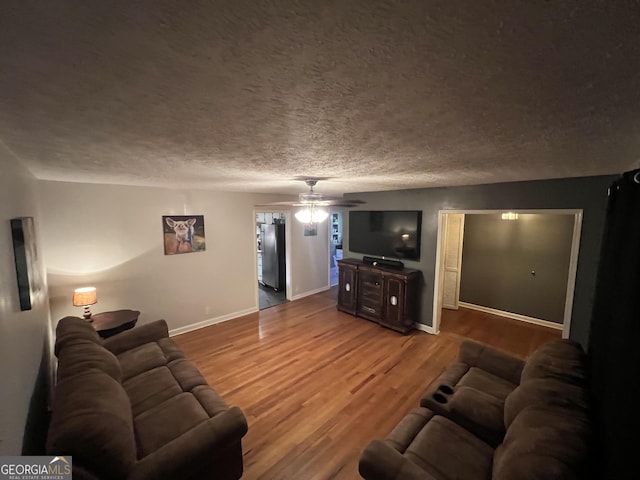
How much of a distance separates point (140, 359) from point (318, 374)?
1861 millimetres

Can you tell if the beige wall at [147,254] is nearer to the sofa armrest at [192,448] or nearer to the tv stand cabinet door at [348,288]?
the tv stand cabinet door at [348,288]

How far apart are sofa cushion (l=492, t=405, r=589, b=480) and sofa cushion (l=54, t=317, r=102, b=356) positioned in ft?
9.47

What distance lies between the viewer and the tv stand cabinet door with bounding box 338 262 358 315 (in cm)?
482

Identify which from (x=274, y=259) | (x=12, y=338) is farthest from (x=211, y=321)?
(x=12, y=338)

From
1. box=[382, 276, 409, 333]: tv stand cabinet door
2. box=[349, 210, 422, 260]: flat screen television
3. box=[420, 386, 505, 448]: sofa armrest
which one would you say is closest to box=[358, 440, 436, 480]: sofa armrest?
box=[420, 386, 505, 448]: sofa armrest

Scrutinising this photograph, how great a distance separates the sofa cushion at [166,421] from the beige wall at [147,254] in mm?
2254

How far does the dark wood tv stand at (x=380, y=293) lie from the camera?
4184 mm

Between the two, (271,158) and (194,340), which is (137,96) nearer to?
(271,158)

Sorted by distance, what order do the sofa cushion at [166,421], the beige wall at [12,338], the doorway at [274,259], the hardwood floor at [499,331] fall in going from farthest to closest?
the doorway at [274,259]
the hardwood floor at [499,331]
the sofa cushion at [166,421]
the beige wall at [12,338]

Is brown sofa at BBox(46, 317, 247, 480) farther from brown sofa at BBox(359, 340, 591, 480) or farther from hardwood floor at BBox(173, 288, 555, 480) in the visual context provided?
brown sofa at BBox(359, 340, 591, 480)

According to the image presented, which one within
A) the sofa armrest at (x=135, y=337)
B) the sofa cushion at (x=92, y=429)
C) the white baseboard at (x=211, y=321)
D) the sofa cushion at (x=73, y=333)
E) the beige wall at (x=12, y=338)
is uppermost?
the beige wall at (x=12, y=338)

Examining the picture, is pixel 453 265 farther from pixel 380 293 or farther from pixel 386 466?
pixel 386 466

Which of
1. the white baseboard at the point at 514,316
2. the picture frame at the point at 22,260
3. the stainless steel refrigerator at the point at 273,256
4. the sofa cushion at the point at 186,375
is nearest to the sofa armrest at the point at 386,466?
the sofa cushion at the point at 186,375

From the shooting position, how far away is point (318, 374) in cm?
316
